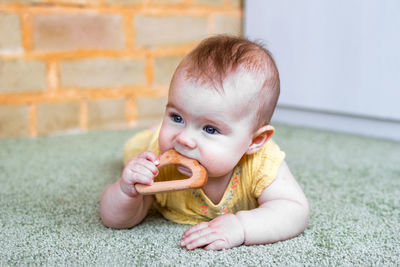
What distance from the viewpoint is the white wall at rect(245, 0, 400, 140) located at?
1.49 metres

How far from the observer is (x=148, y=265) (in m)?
0.64

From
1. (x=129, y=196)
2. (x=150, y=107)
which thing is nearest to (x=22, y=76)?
(x=150, y=107)

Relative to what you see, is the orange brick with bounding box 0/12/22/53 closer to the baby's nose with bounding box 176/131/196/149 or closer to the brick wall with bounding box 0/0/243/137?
the brick wall with bounding box 0/0/243/137

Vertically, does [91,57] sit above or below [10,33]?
below

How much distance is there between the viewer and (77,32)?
1504 millimetres

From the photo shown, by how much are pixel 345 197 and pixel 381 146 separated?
57 centimetres

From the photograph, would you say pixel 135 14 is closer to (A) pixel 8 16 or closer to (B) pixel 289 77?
(A) pixel 8 16

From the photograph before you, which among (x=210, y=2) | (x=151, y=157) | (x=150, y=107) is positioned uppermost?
(x=210, y=2)

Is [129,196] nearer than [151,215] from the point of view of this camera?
Yes

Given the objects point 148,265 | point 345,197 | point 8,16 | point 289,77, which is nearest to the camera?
point 148,265

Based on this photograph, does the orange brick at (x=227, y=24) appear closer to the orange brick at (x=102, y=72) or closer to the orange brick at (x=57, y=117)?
the orange brick at (x=102, y=72)

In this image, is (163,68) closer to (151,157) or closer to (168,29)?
(168,29)

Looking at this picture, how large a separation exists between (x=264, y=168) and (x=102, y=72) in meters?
0.96

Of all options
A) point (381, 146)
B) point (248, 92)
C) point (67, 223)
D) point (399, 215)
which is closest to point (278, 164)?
point (248, 92)
